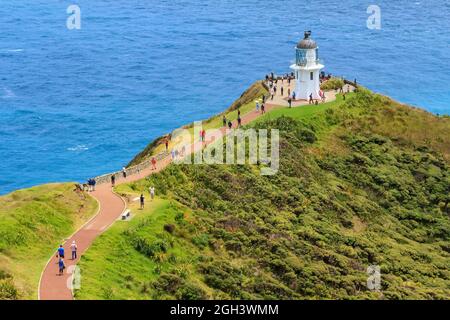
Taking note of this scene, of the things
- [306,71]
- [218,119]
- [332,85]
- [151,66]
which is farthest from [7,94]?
[306,71]

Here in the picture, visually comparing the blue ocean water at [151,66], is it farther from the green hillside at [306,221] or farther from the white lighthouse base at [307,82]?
the green hillside at [306,221]

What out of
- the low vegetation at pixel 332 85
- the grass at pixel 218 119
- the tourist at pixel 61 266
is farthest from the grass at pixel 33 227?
the low vegetation at pixel 332 85

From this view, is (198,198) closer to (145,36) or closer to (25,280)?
(25,280)

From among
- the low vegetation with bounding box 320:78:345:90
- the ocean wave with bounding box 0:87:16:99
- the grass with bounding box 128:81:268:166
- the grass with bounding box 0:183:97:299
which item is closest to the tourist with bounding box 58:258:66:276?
the grass with bounding box 0:183:97:299

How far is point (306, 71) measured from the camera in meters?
86.2

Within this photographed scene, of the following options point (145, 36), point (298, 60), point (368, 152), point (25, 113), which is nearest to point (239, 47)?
point (145, 36)

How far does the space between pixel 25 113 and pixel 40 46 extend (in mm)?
39621

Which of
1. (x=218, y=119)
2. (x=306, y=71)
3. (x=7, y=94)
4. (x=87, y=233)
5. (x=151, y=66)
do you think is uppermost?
(x=306, y=71)

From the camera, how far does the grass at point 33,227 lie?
4180 centimetres

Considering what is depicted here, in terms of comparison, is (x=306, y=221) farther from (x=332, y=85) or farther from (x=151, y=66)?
(x=151, y=66)

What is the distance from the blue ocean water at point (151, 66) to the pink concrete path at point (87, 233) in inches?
1764

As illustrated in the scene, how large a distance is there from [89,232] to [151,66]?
104063 millimetres

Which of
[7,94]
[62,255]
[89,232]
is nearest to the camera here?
[62,255]

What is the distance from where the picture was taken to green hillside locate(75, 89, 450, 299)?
47.2 meters
